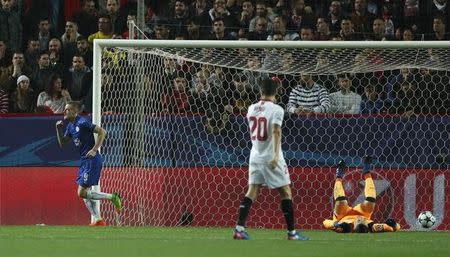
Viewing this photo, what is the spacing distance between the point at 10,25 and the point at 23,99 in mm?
2402

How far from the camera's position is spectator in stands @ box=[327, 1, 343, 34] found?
1827 centimetres

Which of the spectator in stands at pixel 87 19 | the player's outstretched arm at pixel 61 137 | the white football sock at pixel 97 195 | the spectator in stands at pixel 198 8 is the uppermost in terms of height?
the spectator in stands at pixel 198 8

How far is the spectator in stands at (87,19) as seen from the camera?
758 inches

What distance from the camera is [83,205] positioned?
53.3ft

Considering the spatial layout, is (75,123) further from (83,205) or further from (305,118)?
(305,118)

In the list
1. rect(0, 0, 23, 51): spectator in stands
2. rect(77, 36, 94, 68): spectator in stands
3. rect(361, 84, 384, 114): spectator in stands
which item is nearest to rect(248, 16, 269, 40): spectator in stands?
rect(77, 36, 94, 68): spectator in stands

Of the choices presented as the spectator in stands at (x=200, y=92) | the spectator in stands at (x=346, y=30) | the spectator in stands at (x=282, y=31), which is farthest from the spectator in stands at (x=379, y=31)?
the spectator in stands at (x=200, y=92)

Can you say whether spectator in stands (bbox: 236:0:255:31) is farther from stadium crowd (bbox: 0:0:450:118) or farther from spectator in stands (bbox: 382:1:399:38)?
spectator in stands (bbox: 382:1:399:38)

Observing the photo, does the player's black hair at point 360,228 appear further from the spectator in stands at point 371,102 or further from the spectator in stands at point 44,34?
the spectator in stands at point 44,34

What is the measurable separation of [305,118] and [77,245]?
491cm

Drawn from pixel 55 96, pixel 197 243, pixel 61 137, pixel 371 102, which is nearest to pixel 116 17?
pixel 55 96

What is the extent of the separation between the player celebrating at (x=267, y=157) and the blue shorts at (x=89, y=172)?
3.22 metres

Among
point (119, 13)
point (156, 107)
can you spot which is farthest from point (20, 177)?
point (119, 13)

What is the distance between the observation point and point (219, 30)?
17.8m
